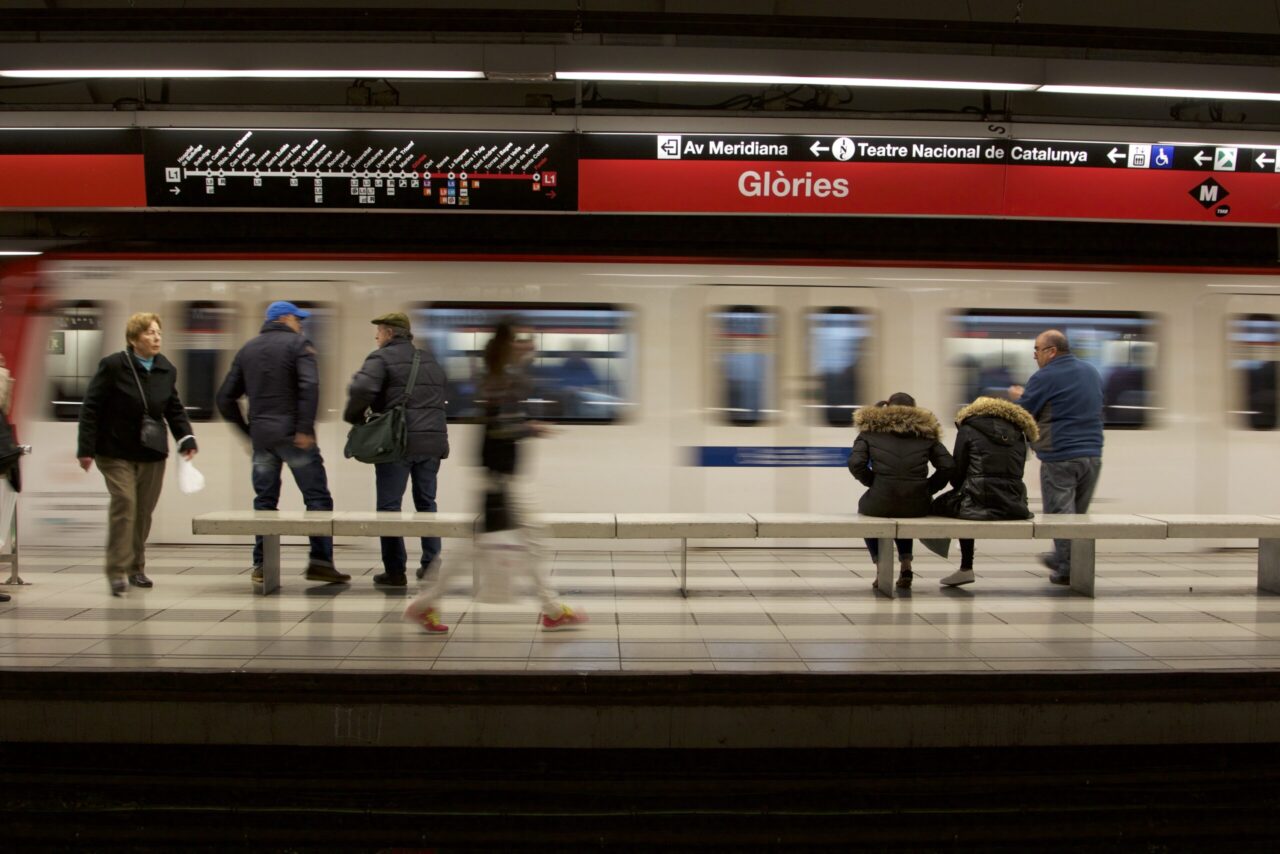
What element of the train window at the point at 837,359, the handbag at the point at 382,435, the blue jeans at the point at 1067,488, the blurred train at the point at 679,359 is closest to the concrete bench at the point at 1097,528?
the blue jeans at the point at 1067,488

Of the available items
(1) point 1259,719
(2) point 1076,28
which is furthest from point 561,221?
(1) point 1259,719

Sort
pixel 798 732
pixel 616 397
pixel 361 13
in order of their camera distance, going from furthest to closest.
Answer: pixel 616 397, pixel 361 13, pixel 798 732

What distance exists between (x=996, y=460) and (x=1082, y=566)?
97 cm

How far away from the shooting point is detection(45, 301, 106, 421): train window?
6.32 metres

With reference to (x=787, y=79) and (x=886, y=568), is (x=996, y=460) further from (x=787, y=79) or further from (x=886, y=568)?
(x=787, y=79)

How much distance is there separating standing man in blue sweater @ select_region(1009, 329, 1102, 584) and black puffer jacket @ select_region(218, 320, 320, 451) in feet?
14.4

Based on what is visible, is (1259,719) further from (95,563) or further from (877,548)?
(95,563)

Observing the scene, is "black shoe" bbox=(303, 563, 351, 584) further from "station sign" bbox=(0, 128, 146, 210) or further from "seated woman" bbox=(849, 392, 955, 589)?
"seated woman" bbox=(849, 392, 955, 589)

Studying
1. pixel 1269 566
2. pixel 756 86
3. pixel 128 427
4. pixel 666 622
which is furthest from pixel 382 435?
pixel 1269 566

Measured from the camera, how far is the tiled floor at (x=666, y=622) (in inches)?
157

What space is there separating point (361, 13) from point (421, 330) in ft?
7.36

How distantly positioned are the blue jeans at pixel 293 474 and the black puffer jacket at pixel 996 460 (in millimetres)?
3825

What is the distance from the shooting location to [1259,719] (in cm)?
378

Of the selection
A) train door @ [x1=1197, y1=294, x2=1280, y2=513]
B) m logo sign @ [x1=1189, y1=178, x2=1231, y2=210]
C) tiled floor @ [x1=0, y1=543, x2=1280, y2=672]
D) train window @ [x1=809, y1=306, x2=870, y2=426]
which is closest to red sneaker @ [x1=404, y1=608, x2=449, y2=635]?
tiled floor @ [x1=0, y1=543, x2=1280, y2=672]
